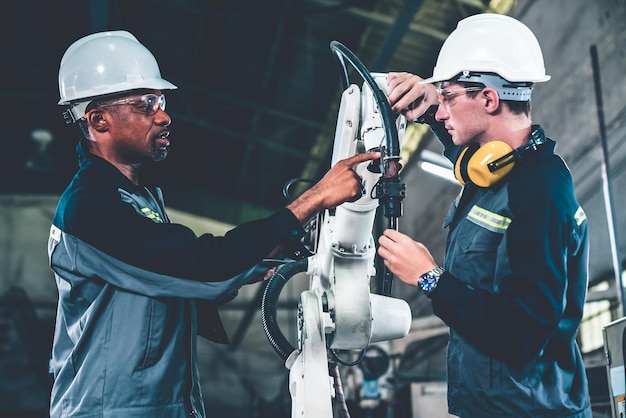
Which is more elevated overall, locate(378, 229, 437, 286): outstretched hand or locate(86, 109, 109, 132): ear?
locate(86, 109, 109, 132): ear

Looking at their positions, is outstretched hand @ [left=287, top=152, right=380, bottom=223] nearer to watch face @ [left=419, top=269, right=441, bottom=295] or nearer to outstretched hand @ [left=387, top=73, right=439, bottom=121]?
outstretched hand @ [left=387, top=73, right=439, bottom=121]

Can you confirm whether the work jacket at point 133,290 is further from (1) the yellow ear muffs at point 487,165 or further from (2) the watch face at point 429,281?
(1) the yellow ear muffs at point 487,165

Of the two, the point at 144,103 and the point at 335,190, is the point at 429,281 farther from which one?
the point at 144,103

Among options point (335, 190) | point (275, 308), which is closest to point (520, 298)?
point (335, 190)

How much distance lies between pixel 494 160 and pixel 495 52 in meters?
0.36

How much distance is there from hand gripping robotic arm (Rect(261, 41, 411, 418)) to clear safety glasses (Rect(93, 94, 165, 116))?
2.27 ft

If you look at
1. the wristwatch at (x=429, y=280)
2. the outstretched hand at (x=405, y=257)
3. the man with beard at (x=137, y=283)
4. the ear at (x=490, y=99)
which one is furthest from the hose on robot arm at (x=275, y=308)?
the ear at (x=490, y=99)

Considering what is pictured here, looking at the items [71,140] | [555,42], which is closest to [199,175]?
[71,140]

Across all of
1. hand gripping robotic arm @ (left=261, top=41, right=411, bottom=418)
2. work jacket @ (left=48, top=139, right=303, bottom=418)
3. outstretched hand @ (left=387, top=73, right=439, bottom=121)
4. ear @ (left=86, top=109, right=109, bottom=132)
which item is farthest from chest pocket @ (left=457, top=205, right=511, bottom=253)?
ear @ (left=86, top=109, right=109, bottom=132)

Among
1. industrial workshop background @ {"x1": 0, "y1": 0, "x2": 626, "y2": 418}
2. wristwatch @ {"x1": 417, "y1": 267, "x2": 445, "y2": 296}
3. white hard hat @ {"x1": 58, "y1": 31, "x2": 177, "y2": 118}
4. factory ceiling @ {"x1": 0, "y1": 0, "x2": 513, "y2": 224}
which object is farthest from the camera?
factory ceiling @ {"x1": 0, "y1": 0, "x2": 513, "y2": 224}

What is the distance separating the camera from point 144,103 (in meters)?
2.29

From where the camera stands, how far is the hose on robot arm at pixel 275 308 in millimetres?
2299

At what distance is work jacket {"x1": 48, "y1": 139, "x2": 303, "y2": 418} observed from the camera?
1.90 meters

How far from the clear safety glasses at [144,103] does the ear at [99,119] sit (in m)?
0.03
